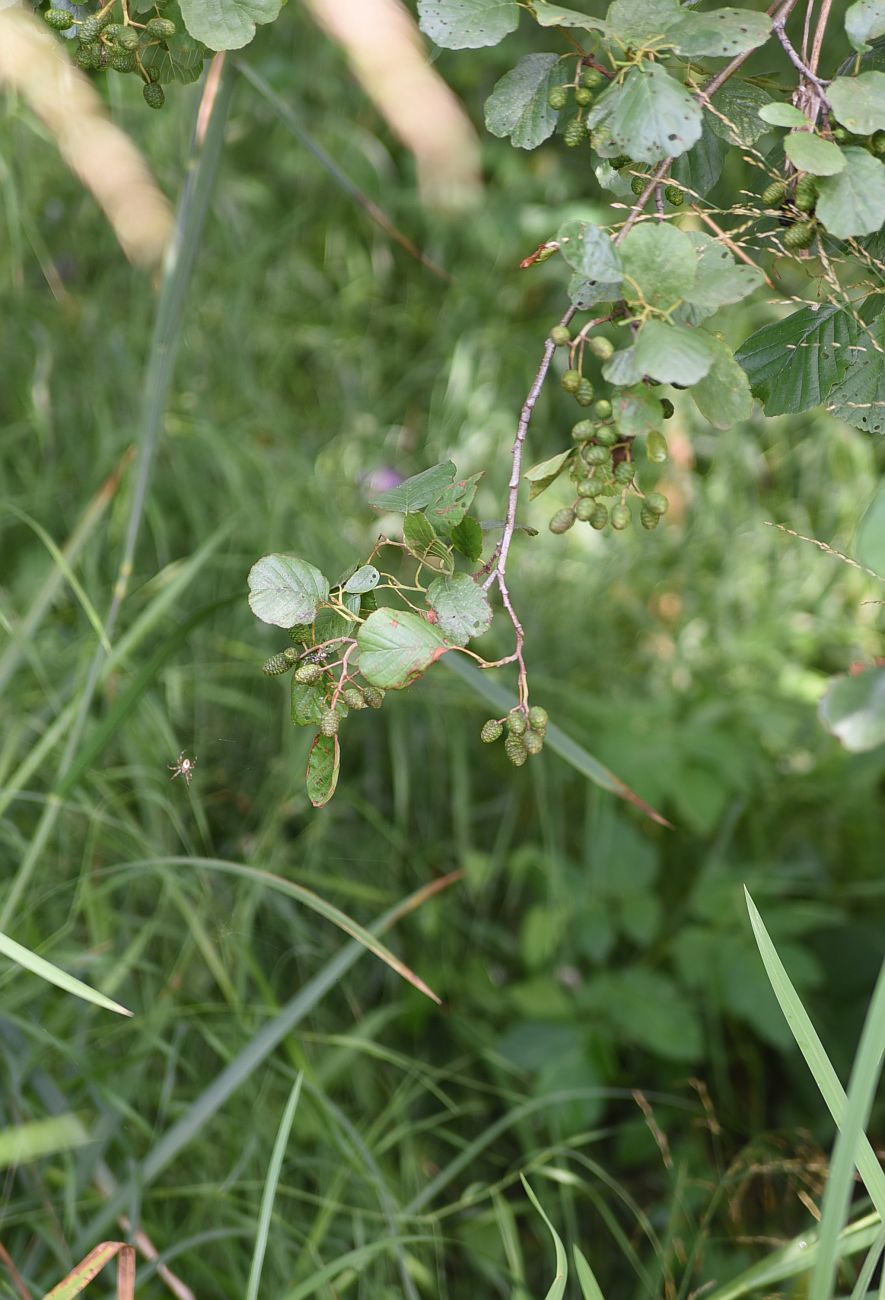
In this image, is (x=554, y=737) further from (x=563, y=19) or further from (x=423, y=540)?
(x=563, y=19)

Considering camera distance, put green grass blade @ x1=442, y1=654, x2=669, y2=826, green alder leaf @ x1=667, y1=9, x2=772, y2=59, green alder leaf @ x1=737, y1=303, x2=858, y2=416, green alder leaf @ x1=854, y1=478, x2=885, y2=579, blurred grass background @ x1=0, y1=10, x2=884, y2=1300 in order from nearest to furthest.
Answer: green alder leaf @ x1=854, y1=478, x2=885, y2=579 < green alder leaf @ x1=667, y1=9, x2=772, y2=59 < green alder leaf @ x1=737, y1=303, x2=858, y2=416 < green grass blade @ x1=442, y1=654, x2=669, y2=826 < blurred grass background @ x1=0, y1=10, x2=884, y2=1300

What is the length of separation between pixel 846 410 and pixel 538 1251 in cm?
102

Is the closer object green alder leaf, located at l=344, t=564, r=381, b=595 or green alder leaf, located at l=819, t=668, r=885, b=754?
green alder leaf, located at l=819, t=668, r=885, b=754

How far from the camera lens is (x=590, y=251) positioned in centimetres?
45

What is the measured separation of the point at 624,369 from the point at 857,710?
0.51 feet

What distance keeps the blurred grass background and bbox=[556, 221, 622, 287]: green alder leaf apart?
44cm

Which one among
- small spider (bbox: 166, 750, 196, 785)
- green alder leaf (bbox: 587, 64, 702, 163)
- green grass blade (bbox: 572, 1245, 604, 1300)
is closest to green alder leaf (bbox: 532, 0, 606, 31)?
green alder leaf (bbox: 587, 64, 702, 163)

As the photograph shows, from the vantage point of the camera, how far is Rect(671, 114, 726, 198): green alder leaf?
60 cm

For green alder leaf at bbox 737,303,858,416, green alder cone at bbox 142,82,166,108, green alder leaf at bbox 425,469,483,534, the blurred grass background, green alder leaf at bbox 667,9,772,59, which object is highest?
green alder cone at bbox 142,82,166,108

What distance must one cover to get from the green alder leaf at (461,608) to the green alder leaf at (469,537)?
2cm

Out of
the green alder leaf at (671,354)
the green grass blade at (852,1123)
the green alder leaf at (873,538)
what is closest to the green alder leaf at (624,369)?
the green alder leaf at (671,354)

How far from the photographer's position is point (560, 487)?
231 centimetres

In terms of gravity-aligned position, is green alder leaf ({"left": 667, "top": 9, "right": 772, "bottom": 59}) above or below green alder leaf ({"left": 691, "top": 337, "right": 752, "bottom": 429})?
above

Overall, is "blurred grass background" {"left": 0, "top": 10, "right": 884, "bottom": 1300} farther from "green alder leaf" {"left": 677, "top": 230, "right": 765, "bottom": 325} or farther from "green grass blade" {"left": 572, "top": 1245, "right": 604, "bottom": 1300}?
"green alder leaf" {"left": 677, "top": 230, "right": 765, "bottom": 325}
